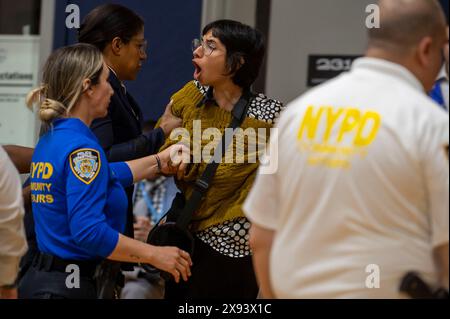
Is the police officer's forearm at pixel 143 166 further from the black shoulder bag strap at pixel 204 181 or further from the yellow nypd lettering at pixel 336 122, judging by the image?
the yellow nypd lettering at pixel 336 122

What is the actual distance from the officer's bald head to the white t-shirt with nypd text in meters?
0.06

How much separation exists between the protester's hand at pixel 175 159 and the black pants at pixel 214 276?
28cm

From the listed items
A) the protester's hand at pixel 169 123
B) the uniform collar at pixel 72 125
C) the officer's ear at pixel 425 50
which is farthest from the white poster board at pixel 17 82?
the officer's ear at pixel 425 50

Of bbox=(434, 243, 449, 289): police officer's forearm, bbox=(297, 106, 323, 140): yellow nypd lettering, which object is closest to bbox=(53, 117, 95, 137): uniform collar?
bbox=(297, 106, 323, 140): yellow nypd lettering

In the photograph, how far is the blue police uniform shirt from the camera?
9.62 feet

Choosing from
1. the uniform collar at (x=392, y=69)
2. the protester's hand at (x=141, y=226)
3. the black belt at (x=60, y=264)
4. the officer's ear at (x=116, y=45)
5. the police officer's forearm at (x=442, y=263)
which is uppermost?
the officer's ear at (x=116, y=45)

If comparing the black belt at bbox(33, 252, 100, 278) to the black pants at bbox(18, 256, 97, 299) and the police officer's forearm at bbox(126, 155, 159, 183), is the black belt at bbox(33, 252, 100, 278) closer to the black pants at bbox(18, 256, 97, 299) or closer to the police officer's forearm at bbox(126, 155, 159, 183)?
the black pants at bbox(18, 256, 97, 299)

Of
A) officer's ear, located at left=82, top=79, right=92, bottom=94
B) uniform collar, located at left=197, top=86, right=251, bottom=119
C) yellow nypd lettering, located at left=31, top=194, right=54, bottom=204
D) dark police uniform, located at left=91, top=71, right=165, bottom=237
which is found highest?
officer's ear, located at left=82, top=79, right=92, bottom=94

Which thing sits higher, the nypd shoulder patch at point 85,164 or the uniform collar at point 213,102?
the uniform collar at point 213,102

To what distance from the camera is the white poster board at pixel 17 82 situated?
5.00m

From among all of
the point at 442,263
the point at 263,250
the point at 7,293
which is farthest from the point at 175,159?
the point at 442,263

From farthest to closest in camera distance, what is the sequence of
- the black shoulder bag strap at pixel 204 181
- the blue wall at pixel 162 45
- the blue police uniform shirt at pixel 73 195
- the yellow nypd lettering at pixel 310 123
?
the blue wall at pixel 162 45 → the black shoulder bag strap at pixel 204 181 → the blue police uniform shirt at pixel 73 195 → the yellow nypd lettering at pixel 310 123
